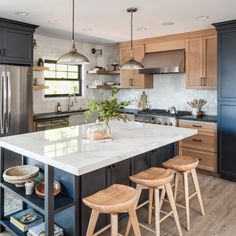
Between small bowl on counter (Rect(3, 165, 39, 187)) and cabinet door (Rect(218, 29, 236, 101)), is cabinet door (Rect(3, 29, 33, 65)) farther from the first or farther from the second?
cabinet door (Rect(218, 29, 236, 101))

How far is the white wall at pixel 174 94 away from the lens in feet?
16.2

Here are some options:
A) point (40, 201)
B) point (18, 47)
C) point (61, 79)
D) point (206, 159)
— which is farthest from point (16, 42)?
point (206, 159)

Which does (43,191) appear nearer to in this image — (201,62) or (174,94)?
(201,62)

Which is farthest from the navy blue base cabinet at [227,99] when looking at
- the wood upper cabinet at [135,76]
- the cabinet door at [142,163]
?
the wood upper cabinet at [135,76]

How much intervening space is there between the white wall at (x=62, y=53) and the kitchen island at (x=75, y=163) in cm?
255

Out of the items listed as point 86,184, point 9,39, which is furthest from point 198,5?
point 9,39

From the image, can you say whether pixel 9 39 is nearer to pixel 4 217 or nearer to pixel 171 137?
pixel 4 217

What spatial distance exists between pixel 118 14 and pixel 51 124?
234 centimetres

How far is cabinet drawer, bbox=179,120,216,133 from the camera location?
4.28 m

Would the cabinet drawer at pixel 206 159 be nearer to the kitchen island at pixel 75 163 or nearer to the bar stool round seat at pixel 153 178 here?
the kitchen island at pixel 75 163

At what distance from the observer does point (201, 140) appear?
443 centimetres

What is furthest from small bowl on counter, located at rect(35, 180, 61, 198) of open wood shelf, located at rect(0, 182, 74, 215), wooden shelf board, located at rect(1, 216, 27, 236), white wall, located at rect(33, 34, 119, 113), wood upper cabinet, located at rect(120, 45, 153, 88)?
wood upper cabinet, located at rect(120, 45, 153, 88)

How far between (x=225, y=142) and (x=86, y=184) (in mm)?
2719

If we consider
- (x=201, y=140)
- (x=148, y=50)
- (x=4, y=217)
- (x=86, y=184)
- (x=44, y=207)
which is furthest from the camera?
(x=148, y=50)
